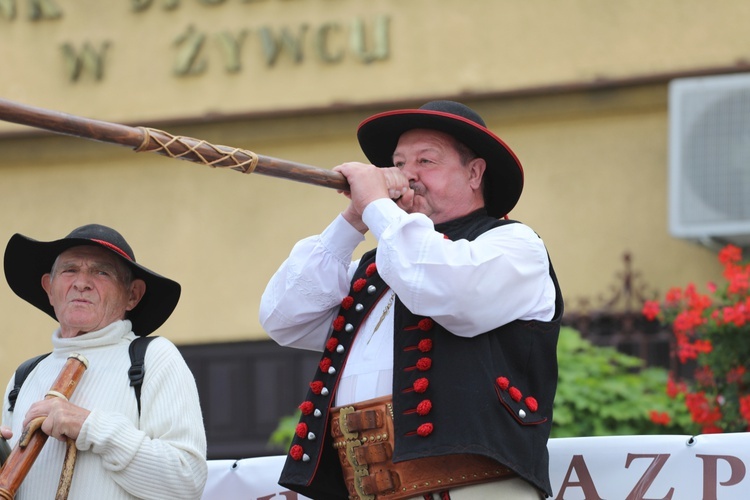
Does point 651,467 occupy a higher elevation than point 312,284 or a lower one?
lower

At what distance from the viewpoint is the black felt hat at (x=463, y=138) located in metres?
4.05

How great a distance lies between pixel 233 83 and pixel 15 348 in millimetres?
2272

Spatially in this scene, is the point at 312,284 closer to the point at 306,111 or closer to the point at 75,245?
the point at 75,245

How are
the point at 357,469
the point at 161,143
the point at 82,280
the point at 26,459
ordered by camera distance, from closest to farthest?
the point at 161,143, the point at 26,459, the point at 357,469, the point at 82,280

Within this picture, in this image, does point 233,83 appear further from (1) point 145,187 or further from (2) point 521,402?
(2) point 521,402

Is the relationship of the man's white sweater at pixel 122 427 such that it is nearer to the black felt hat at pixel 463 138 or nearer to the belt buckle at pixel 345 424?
the belt buckle at pixel 345 424

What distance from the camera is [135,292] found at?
423 centimetres

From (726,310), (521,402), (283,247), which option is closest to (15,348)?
(283,247)

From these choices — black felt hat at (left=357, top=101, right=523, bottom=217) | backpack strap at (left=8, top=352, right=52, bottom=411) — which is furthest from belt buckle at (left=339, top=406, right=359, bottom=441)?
backpack strap at (left=8, top=352, right=52, bottom=411)

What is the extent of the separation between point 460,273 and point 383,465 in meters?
0.59

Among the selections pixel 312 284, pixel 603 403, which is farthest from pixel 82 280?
pixel 603 403

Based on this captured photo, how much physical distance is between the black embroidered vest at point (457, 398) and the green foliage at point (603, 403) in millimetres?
2832

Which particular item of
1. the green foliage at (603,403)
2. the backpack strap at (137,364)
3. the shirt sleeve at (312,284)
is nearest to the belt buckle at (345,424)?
the shirt sleeve at (312,284)

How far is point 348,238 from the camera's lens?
13.7 ft
